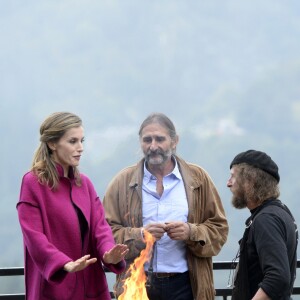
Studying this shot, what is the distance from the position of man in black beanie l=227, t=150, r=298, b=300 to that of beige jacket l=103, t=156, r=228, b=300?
67 cm

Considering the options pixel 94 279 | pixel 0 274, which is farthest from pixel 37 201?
pixel 0 274

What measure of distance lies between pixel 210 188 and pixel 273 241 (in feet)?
3.91

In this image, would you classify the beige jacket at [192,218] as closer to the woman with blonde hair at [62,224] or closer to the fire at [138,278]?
the fire at [138,278]

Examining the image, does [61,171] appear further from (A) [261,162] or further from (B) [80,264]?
(A) [261,162]

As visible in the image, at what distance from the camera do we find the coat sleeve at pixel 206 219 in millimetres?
4887

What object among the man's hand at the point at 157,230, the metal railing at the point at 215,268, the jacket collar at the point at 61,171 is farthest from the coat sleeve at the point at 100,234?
the metal railing at the point at 215,268

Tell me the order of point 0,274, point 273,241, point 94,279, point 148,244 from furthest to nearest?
point 0,274, point 148,244, point 94,279, point 273,241

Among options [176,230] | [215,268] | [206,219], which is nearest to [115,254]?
[176,230]

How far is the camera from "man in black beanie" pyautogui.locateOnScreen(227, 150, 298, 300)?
12.8ft

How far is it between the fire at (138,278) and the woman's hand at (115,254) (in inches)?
19.7

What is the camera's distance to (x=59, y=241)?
4.10 metres

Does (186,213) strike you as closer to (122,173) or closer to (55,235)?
(122,173)

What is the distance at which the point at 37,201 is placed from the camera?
408 cm

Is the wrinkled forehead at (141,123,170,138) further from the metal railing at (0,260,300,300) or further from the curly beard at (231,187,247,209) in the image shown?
the metal railing at (0,260,300,300)
